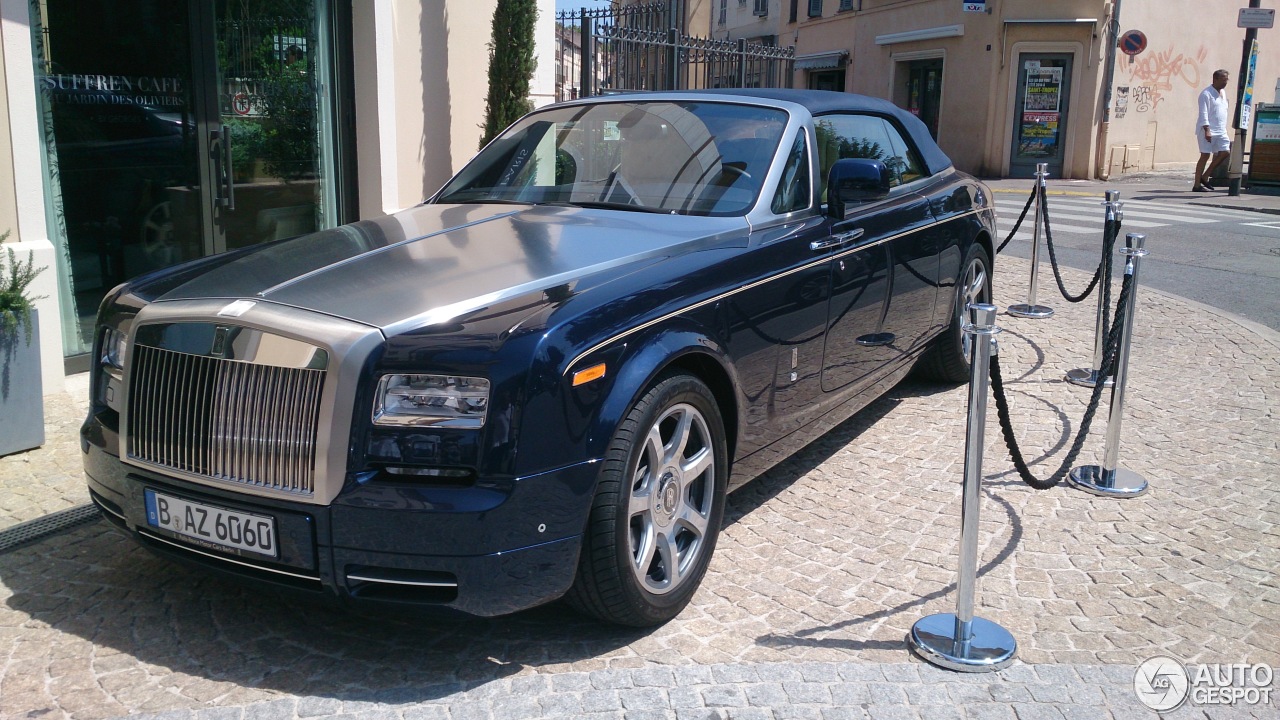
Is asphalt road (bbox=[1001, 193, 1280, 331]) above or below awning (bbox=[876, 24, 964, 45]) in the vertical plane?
below

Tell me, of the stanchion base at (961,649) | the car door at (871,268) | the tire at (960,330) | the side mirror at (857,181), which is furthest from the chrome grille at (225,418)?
the tire at (960,330)

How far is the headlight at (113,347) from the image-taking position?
11.6 feet

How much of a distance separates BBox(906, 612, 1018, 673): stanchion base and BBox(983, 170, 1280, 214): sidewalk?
1580 cm

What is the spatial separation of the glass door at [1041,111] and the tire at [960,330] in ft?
65.7

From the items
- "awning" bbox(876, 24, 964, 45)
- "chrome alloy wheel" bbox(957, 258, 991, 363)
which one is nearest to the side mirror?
"chrome alloy wheel" bbox(957, 258, 991, 363)

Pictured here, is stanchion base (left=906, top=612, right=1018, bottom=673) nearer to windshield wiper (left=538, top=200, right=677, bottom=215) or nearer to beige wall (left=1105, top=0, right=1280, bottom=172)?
windshield wiper (left=538, top=200, right=677, bottom=215)

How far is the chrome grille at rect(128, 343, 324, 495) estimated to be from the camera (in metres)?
3.00

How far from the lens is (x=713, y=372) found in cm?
377

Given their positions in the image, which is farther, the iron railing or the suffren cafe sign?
the iron railing

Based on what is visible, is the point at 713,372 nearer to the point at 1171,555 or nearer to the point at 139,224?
the point at 1171,555

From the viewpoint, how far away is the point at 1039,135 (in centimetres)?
2519

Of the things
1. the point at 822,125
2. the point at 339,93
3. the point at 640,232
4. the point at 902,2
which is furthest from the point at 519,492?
the point at 902,2

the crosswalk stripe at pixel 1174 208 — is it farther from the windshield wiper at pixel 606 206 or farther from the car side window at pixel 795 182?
the windshield wiper at pixel 606 206

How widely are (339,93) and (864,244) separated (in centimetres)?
546
